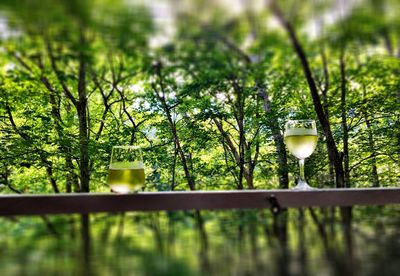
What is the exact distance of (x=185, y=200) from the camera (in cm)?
100

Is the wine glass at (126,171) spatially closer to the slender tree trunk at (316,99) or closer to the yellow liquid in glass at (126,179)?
the yellow liquid in glass at (126,179)

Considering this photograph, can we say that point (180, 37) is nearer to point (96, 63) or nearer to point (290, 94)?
point (96, 63)

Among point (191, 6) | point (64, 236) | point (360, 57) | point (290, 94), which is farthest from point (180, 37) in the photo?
point (64, 236)

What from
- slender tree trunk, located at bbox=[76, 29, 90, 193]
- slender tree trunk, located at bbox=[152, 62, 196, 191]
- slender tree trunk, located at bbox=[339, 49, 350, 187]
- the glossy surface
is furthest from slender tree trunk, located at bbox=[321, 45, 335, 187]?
the glossy surface

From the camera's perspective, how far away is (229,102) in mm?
3934

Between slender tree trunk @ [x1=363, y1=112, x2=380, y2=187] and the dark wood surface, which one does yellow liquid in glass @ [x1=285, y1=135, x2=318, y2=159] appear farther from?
slender tree trunk @ [x1=363, y1=112, x2=380, y2=187]

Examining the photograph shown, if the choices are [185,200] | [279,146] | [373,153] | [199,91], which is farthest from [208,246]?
[373,153]

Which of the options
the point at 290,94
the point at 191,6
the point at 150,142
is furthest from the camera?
the point at 150,142

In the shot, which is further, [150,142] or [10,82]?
[150,142]

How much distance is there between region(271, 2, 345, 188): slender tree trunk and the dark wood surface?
93.7 inches

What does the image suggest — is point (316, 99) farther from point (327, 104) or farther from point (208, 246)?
point (208, 246)

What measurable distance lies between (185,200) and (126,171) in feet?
0.55

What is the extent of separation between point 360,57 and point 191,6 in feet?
5.33

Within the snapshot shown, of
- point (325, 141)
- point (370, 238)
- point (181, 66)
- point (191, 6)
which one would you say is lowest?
point (370, 238)
